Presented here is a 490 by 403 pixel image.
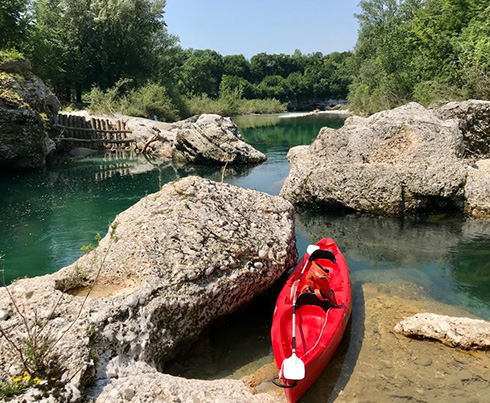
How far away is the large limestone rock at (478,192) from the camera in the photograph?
1155cm

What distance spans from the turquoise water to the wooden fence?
6480 mm

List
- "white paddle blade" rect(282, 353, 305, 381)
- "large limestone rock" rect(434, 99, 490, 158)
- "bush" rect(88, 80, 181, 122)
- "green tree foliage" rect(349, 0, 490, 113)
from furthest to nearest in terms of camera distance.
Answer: "bush" rect(88, 80, 181, 122) < "green tree foliage" rect(349, 0, 490, 113) < "large limestone rock" rect(434, 99, 490, 158) < "white paddle blade" rect(282, 353, 305, 381)

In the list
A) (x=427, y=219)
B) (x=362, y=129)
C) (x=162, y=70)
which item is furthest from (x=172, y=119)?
(x=427, y=219)

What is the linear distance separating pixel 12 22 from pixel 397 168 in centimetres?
1946

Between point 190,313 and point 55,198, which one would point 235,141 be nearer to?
point 55,198

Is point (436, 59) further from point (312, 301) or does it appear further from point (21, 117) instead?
point (312, 301)

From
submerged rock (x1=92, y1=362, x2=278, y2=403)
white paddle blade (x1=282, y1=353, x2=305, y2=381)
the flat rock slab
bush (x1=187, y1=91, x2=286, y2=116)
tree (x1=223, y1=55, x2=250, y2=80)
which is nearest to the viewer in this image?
submerged rock (x1=92, y1=362, x2=278, y2=403)

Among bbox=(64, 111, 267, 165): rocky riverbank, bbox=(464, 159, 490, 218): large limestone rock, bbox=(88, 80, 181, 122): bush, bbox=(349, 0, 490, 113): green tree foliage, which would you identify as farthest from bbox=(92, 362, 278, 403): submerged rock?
bbox=(88, 80, 181, 122): bush

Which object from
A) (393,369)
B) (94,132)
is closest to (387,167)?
(393,369)

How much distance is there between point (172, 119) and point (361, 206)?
28.1m

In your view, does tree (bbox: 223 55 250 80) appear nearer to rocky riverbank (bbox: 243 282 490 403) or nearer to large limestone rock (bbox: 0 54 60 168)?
large limestone rock (bbox: 0 54 60 168)

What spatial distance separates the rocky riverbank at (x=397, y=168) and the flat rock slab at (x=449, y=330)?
6451 millimetres

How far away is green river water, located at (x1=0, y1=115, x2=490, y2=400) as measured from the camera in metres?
6.07

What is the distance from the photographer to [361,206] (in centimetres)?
1238
